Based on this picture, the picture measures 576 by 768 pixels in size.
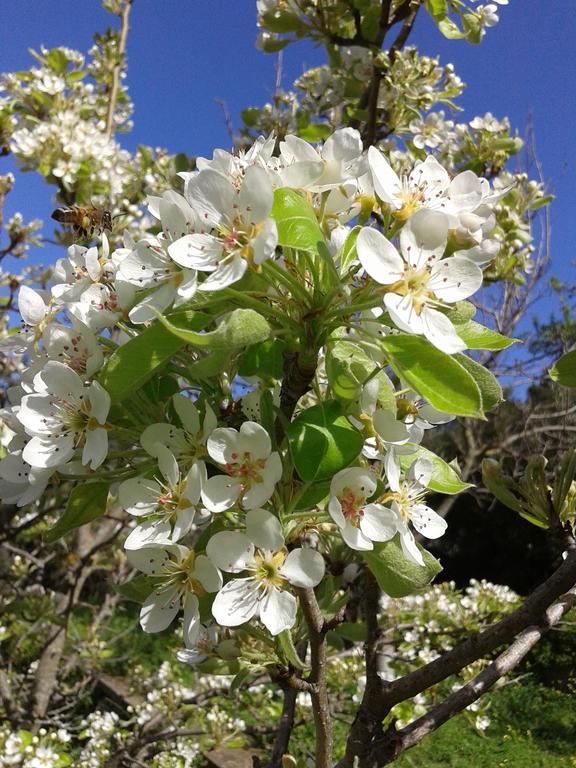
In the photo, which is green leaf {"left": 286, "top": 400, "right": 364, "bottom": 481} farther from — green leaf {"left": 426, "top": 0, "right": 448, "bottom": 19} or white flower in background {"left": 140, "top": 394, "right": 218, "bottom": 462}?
green leaf {"left": 426, "top": 0, "right": 448, "bottom": 19}

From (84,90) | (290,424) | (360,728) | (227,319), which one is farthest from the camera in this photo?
(84,90)

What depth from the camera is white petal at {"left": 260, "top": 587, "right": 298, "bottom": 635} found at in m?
0.75

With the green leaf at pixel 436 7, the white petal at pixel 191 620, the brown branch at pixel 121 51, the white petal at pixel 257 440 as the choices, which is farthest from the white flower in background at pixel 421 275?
the brown branch at pixel 121 51

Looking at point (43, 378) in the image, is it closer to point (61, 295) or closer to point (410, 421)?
point (61, 295)

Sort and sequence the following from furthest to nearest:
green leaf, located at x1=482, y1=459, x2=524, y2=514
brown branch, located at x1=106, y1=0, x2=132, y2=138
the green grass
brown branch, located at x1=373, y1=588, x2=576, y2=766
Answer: the green grass → brown branch, located at x1=106, y1=0, x2=132, y2=138 → green leaf, located at x1=482, y1=459, x2=524, y2=514 → brown branch, located at x1=373, y1=588, x2=576, y2=766

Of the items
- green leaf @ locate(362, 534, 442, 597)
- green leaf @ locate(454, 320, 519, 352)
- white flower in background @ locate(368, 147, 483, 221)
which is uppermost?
white flower in background @ locate(368, 147, 483, 221)

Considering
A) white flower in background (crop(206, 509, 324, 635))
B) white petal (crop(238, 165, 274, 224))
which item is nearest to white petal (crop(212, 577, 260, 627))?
white flower in background (crop(206, 509, 324, 635))

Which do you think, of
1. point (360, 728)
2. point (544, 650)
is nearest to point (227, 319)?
point (360, 728)

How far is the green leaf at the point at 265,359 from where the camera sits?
819mm

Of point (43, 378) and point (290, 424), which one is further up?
point (43, 378)

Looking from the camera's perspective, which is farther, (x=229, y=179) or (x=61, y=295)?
(x=61, y=295)

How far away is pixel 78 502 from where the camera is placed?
35.5 inches

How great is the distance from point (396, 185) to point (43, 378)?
0.54 meters

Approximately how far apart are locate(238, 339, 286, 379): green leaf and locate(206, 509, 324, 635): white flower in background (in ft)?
0.63
